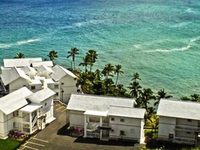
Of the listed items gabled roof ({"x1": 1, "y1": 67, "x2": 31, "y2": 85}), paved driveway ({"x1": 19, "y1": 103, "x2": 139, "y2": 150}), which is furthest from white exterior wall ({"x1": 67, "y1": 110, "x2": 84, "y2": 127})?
gabled roof ({"x1": 1, "y1": 67, "x2": 31, "y2": 85})

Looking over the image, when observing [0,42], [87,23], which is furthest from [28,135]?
[87,23]

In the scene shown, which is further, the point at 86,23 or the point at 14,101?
the point at 86,23

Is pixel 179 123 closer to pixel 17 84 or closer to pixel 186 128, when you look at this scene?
pixel 186 128

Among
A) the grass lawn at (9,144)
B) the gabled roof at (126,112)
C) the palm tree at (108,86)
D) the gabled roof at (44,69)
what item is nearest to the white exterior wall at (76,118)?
the gabled roof at (126,112)

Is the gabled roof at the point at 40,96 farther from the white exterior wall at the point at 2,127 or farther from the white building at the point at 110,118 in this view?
the white exterior wall at the point at 2,127

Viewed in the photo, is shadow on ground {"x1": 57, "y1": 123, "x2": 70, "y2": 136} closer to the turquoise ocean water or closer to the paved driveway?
the paved driveway

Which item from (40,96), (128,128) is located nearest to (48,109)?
(40,96)
